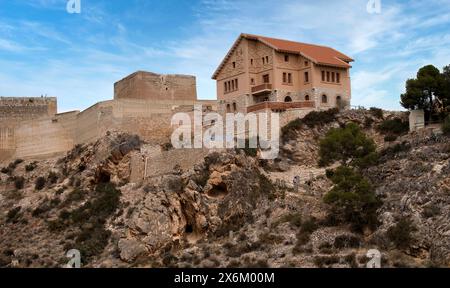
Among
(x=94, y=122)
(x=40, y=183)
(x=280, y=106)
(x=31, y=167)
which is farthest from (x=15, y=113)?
(x=280, y=106)

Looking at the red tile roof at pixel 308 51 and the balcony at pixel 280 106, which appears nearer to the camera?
the balcony at pixel 280 106

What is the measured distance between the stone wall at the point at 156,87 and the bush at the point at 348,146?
17985 mm

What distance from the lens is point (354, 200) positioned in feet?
126

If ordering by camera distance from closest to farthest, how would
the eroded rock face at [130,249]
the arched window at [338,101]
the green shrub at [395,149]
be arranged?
the eroded rock face at [130,249], the green shrub at [395,149], the arched window at [338,101]

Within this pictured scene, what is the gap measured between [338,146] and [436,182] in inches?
256

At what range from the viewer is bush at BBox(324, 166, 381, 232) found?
38406 millimetres

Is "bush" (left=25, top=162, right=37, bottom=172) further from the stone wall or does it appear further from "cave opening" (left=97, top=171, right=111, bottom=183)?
"cave opening" (left=97, top=171, right=111, bottom=183)

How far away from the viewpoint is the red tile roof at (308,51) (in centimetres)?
5581

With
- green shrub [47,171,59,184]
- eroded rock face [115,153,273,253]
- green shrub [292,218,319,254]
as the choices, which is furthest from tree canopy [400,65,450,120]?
green shrub [47,171,59,184]

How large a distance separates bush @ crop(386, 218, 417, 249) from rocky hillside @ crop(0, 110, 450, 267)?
66 mm

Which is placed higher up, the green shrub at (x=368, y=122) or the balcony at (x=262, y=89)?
the balcony at (x=262, y=89)

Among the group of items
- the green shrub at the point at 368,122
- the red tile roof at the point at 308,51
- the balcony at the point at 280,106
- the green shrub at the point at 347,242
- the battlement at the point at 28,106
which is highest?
the red tile roof at the point at 308,51

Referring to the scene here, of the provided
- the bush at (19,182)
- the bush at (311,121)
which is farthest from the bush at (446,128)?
the bush at (19,182)

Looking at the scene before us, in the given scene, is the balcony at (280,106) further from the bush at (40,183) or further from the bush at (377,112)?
the bush at (40,183)
